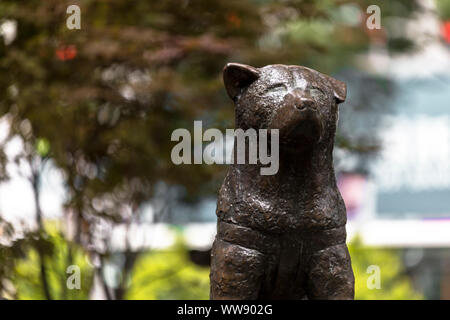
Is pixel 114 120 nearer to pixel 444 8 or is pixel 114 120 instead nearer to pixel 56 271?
pixel 56 271

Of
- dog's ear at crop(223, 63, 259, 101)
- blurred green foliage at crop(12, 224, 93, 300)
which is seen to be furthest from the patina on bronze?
blurred green foliage at crop(12, 224, 93, 300)

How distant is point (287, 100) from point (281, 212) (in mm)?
342

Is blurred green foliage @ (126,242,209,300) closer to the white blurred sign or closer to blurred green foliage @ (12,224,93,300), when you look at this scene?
blurred green foliage @ (12,224,93,300)

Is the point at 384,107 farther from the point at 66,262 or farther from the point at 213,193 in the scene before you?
the point at 66,262

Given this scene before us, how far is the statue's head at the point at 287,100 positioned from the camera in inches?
64.3

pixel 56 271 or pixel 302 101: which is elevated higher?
pixel 302 101

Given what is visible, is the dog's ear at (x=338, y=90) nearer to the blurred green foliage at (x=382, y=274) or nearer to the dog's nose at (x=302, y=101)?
the dog's nose at (x=302, y=101)

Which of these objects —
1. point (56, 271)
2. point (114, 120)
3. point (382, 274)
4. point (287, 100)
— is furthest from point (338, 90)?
point (382, 274)

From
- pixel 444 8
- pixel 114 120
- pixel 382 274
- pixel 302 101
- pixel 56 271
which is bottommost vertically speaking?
pixel 382 274

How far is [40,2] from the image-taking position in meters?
3.47

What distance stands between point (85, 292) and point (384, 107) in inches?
166

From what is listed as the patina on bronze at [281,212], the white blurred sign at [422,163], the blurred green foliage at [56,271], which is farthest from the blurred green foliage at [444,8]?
the patina on bronze at [281,212]

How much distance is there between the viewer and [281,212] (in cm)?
174

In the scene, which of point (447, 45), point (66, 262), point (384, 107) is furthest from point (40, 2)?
point (447, 45)
